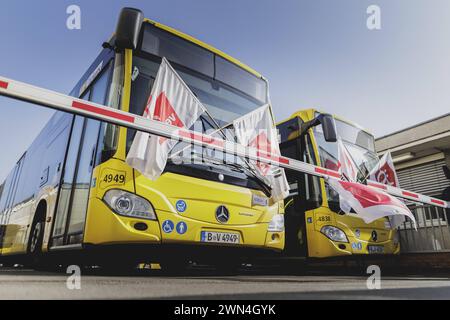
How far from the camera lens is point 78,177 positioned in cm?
401

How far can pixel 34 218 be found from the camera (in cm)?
538

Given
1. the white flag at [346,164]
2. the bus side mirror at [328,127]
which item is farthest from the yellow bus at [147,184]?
the white flag at [346,164]

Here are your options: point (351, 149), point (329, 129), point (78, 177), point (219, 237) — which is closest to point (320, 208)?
point (329, 129)

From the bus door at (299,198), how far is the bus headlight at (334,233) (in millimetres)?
362

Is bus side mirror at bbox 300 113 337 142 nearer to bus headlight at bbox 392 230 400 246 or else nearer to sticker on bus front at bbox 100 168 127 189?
bus headlight at bbox 392 230 400 246

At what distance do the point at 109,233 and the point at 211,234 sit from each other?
3.67 feet

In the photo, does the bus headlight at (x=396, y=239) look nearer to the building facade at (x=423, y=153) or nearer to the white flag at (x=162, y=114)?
the building facade at (x=423, y=153)

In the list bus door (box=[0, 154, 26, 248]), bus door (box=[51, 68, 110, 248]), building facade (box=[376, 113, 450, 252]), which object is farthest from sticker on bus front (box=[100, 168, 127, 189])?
building facade (box=[376, 113, 450, 252])

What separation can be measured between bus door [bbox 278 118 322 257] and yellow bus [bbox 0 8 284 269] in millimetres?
1289

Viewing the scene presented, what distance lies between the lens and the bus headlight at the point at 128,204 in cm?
327

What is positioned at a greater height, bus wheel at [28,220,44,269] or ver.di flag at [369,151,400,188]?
ver.di flag at [369,151,400,188]

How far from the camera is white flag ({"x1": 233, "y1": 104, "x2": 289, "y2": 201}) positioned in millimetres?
4551
